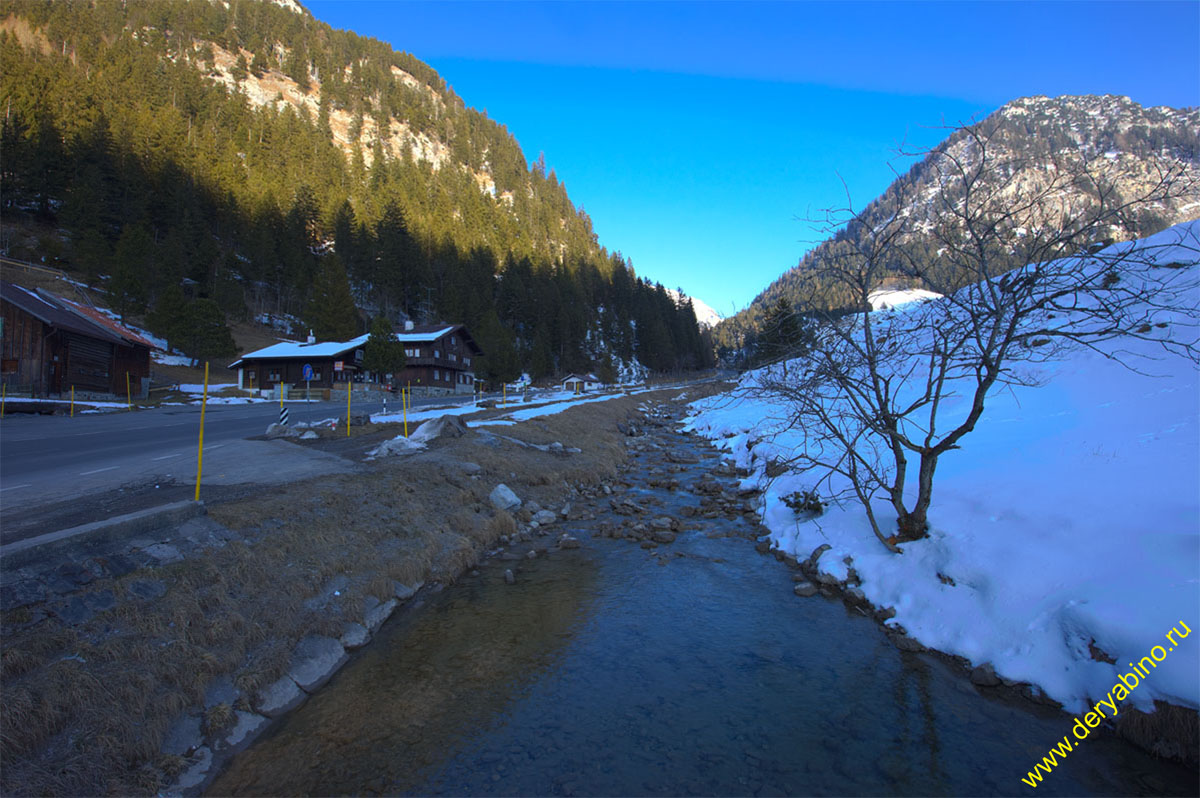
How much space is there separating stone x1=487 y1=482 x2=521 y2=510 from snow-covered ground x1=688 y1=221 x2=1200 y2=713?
6128 mm

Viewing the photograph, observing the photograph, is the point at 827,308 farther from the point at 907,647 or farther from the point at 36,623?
the point at 36,623

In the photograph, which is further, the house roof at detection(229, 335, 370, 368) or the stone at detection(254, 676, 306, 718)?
the house roof at detection(229, 335, 370, 368)

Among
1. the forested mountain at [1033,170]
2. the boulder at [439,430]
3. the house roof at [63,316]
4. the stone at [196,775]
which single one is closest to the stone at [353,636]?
the stone at [196,775]

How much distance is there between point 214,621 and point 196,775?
1881 mm

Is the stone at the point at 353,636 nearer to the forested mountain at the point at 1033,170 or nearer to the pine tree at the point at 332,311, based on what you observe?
the forested mountain at the point at 1033,170

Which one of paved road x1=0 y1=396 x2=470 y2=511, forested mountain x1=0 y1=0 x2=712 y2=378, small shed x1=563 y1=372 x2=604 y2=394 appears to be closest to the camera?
paved road x1=0 y1=396 x2=470 y2=511

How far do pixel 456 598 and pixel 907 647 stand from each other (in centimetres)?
661

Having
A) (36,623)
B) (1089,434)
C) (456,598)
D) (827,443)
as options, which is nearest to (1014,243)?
(1089,434)

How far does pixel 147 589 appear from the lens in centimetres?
595

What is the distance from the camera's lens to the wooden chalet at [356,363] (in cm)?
4853

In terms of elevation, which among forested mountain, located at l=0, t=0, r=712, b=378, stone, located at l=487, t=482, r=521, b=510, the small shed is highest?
forested mountain, located at l=0, t=0, r=712, b=378

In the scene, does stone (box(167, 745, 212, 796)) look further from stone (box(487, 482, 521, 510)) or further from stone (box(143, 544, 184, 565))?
stone (box(487, 482, 521, 510))

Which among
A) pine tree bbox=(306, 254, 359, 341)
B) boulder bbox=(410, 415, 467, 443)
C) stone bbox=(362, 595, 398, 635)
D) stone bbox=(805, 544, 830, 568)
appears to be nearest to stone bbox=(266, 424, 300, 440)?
boulder bbox=(410, 415, 467, 443)

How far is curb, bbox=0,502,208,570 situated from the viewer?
18.5ft
